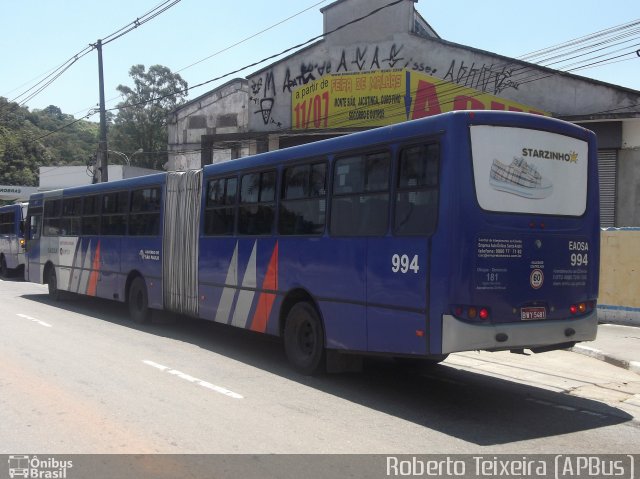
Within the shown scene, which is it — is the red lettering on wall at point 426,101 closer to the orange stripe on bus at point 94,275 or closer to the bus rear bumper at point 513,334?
the orange stripe on bus at point 94,275

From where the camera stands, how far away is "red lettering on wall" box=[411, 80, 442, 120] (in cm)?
1997

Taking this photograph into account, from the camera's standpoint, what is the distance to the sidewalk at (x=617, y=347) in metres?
9.63

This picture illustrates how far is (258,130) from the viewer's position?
2472 centimetres

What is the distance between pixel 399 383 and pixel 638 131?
1327cm

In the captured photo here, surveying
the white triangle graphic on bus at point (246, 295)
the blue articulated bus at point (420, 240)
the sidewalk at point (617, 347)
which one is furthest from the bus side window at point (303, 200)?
the sidewalk at point (617, 347)

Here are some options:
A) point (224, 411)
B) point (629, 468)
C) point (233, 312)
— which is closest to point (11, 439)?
point (224, 411)

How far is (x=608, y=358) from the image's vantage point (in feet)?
32.7

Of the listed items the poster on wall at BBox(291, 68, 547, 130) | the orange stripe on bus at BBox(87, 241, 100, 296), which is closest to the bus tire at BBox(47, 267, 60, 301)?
the orange stripe on bus at BBox(87, 241, 100, 296)

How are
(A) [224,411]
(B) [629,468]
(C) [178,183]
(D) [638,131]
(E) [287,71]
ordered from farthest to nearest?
1. (E) [287,71]
2. (D) [638,131]
3. (C) [178,183]
4. (A) [224,411]
5. (B) [629,468]

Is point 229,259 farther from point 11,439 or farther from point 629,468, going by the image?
point 629,468

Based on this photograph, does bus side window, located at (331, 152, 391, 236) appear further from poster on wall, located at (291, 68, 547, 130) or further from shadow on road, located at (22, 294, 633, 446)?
poster on wall, located at (291, 68, 547, 130)

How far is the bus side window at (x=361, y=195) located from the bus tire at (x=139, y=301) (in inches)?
245

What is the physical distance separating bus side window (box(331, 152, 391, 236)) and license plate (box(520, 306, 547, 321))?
1717 millimetres

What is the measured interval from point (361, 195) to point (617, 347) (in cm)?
640
